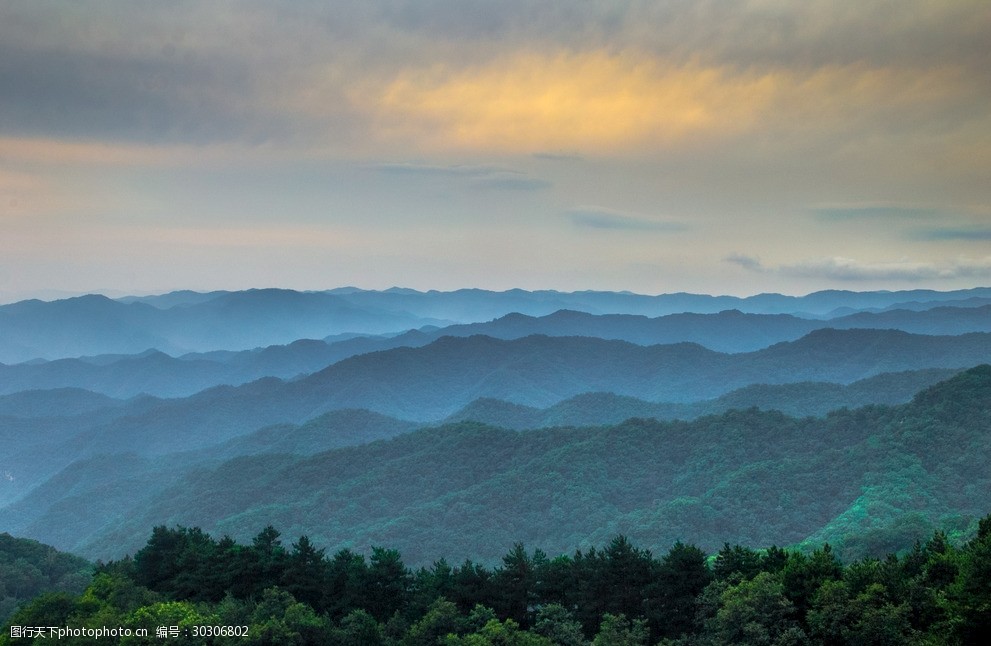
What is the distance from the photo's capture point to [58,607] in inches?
1901

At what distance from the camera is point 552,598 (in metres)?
48.2

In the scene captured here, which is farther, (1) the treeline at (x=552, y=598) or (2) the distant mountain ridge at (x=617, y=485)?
(2) the distant mountain ridge at (x=617, y=485)

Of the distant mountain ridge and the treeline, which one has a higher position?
the treeline

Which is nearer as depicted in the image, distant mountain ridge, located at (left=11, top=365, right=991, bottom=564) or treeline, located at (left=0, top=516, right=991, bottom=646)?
treeline, located at (left=0, top=516, right=991, bottom=646)

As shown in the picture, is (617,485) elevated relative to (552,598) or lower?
lower

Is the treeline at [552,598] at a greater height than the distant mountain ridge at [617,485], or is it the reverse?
the treeline at [552,598]

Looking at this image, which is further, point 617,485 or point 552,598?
point 617,485

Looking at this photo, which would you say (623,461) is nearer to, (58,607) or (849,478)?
Result: (849,478)

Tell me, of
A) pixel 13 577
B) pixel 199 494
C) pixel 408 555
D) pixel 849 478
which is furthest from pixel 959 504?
pixel 199 494

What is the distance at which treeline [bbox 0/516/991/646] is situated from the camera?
1353 inches

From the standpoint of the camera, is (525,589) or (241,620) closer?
(241,620)

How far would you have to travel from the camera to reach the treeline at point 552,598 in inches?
1353

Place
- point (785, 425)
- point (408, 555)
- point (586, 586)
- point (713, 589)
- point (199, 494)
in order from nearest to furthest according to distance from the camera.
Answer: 1. point (713, 589)
2. point (586, 586)
3. point (408, 555)
4. point (785, 425)
5. point (199, 494)

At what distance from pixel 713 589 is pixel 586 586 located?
24.7 feet
